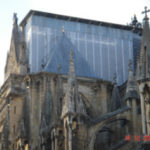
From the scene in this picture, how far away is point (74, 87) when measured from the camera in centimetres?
3042

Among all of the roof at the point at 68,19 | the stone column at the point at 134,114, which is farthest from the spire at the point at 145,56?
the roof at the point at 68,19

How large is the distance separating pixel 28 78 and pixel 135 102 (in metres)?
10.6

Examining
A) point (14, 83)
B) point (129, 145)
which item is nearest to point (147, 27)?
point (129, 145)

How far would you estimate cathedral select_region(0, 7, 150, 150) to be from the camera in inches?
1132

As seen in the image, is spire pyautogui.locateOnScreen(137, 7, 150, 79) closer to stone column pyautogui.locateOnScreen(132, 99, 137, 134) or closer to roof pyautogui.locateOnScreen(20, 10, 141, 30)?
stone column pyautogui.locateOnScreen(132, 99, 137, 134)

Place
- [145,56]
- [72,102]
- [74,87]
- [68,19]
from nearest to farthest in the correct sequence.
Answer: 1. [145,56]
2. [72,102]
3. [74,87]
4. [68,19]

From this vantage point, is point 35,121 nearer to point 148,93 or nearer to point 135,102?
point 135,102

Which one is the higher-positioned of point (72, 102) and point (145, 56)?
point (145, 56)

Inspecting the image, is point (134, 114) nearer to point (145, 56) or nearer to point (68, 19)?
point (145, 56)

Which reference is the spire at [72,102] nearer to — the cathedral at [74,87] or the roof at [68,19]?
the cathedral at [74,87]

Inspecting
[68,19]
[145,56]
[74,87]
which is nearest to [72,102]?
[74,87]

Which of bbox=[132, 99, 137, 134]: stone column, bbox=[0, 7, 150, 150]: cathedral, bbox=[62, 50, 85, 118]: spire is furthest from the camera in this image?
bbox=[132, 99, 137, 134]: stone column

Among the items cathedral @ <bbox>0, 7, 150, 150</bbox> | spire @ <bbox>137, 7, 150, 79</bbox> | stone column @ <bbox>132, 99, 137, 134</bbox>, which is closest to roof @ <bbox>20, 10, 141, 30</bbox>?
cathedral @ <bbox>0, 7, 150, 150</bbox>

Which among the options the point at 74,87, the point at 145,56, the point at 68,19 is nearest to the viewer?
the point at 145,56
